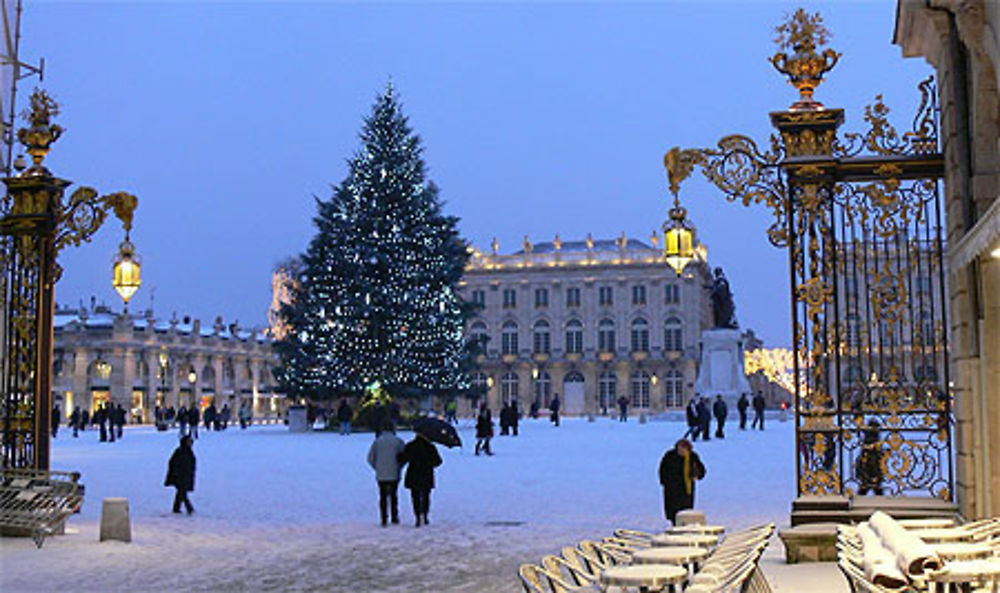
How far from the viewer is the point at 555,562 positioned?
20.6 ft

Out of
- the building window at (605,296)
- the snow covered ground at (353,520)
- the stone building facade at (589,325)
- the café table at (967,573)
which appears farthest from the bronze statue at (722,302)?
the building window at (605,296)

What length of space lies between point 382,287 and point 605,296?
57.9 m

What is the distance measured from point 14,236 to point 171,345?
208ft

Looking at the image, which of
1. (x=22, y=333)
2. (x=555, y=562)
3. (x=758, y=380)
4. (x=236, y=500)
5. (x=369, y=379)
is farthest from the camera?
(x=758, y=380)

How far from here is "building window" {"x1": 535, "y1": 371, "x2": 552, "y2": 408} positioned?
96250mm

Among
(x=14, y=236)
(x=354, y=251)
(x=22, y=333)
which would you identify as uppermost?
(x=354, y=251)

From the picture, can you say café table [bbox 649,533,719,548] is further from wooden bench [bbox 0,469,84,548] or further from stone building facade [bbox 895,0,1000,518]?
wooden bench [bbox 0,469,84,548]

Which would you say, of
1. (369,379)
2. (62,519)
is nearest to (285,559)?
(62,519)

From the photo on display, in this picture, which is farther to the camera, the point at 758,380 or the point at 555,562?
the point at 758,380

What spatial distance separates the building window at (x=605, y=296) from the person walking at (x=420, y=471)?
270ft

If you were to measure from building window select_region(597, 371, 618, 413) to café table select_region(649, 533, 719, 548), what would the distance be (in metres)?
86.5

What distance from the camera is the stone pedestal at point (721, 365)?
1737 inches

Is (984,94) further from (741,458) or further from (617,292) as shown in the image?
(617,292)

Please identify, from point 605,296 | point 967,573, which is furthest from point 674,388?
point 967,573
